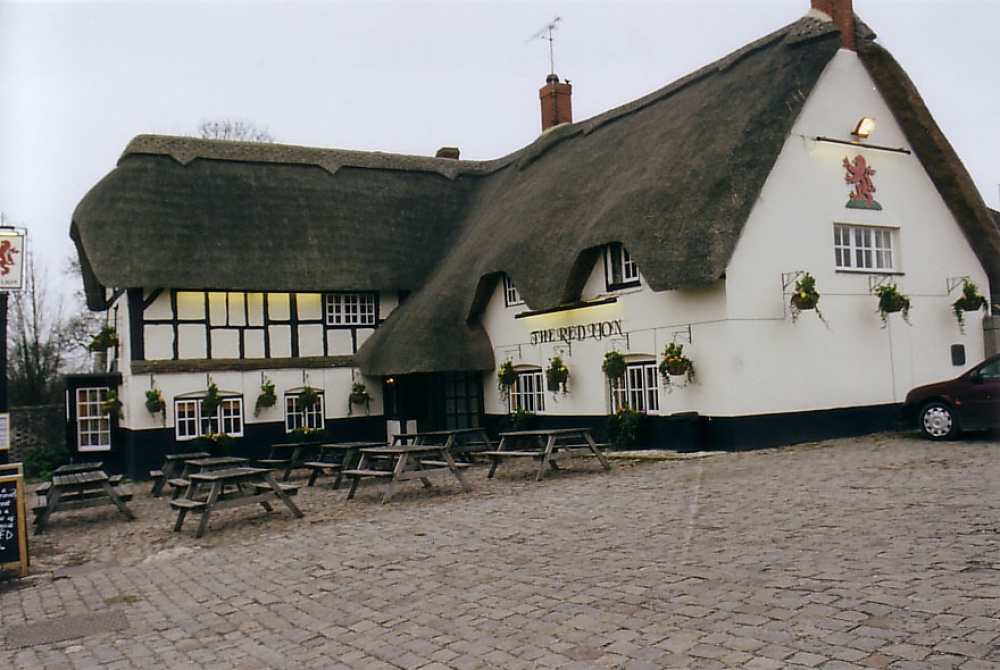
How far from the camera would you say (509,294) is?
18.9 meters

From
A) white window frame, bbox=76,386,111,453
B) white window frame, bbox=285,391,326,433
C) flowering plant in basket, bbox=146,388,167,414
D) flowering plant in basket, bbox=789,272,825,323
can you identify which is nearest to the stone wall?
white window frame, bbox=76,386,111,453

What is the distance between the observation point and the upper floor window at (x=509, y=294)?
Answer: 18703mm

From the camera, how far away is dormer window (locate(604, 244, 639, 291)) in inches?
608

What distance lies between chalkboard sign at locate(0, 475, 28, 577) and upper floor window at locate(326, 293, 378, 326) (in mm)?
12892

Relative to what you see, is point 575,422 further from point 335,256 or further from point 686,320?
point 335,256

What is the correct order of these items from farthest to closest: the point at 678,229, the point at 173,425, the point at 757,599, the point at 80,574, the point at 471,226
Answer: the point at 471,226, the point at 173,425, the point at 678,229, the point at 80,574, the point at 757,599

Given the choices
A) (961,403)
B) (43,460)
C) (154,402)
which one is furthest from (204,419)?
(961,403)

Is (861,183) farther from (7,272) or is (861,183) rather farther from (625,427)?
(7,272)

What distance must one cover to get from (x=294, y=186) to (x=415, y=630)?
1803 centimetres

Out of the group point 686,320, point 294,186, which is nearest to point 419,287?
point 294,186

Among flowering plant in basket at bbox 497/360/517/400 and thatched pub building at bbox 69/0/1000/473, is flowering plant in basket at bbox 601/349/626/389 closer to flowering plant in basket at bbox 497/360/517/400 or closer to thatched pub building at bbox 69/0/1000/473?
thatched pub building at bbox 69/0/1000/473

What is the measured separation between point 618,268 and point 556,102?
30.7 ft

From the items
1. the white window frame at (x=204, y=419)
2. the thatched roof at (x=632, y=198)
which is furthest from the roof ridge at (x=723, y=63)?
the white window frame at (x=204, y=419)

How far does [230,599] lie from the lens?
6707 mm
